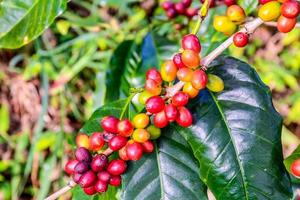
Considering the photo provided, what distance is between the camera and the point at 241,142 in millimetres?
889

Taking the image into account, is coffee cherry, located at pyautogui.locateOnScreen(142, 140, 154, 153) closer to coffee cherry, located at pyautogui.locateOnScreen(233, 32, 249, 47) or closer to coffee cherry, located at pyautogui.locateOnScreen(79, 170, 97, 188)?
coffee cherry, located at pyautogui.locateOnScreen(79, 170, 97, 188)

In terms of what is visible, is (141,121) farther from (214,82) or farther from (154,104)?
(214,82)

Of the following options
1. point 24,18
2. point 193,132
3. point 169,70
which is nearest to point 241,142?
point 193,132

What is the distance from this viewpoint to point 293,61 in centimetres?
279

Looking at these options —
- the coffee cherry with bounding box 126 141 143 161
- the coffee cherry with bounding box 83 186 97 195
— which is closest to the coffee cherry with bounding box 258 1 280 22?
the coffee cherry with bounding box 126 141 143 161

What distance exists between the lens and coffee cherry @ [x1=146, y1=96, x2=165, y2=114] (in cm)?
88

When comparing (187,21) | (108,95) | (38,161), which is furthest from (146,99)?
(38,161)

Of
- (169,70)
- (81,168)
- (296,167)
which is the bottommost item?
(296,167)

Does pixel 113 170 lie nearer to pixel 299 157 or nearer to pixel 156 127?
pixel 156 127

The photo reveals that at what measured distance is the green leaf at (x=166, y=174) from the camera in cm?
93

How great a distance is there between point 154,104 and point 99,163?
0.50ft

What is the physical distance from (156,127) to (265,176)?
0.23 meters

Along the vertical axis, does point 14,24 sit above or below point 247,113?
above

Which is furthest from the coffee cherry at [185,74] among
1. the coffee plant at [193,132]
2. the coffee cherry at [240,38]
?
the coffee cherry at [240,38]
